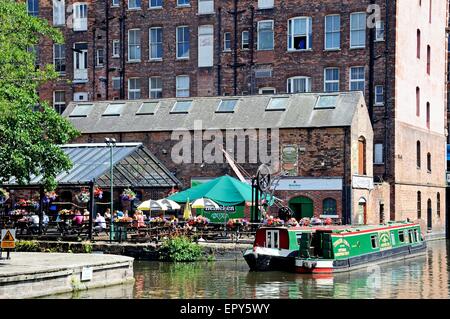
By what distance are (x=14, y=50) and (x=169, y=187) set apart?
569 inches

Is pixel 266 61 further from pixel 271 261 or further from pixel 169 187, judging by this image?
pixel 271 261

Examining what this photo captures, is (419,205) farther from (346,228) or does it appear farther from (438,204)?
(346,228)

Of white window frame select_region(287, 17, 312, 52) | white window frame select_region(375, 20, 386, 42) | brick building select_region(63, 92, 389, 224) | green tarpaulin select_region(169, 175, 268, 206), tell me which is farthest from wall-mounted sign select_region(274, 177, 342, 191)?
white window frame select_region(287, 17, 312, 52)

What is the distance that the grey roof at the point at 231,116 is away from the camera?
42750 millimetres

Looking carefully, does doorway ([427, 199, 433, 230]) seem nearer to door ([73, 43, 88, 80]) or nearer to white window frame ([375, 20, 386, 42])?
white window frame ([375, 20, 386, 42])

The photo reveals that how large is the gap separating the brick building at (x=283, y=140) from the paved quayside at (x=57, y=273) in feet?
58.1

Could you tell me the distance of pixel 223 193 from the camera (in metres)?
35.5

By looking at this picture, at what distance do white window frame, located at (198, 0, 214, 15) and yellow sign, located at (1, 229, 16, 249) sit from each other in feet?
101

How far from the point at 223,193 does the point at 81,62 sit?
23928 millimetres

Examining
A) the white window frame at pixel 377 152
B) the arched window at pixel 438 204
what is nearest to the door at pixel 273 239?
the white window frame at pixel 377 152

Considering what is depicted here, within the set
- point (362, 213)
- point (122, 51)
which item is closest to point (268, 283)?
point (362, 213)
